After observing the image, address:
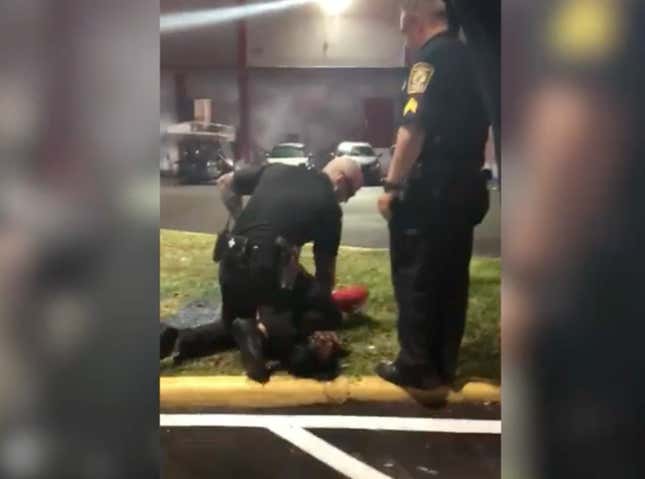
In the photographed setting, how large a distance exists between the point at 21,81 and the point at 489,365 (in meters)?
0.73

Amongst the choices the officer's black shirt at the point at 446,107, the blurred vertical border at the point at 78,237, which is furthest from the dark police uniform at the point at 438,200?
the blurred vertical border at the point at 78,237

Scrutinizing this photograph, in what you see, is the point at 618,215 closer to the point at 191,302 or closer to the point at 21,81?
the point at 191,302

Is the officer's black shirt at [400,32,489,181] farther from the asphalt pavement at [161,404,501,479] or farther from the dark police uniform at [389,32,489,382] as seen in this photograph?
the asphalt pavement at [161,404,501,479]

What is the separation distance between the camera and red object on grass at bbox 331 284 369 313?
1058mm

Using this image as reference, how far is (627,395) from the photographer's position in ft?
3.57

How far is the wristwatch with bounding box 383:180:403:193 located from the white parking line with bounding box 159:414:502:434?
0.31 m

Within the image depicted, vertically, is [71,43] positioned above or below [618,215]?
above

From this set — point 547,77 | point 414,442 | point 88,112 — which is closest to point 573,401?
point 414,442

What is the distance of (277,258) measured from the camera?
1071 millimetres

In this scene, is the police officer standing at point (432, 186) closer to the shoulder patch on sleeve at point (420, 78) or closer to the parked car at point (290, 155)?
the shoulder patch on sleeve at point (420, 78)

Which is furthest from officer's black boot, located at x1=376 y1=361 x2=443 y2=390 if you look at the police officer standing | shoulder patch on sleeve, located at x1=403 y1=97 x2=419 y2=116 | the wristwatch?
shoulder patch on sleeve, located at x1=403 y1=97 x2=419 y2=116

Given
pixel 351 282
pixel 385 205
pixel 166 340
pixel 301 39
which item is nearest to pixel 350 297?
pixel 351 282

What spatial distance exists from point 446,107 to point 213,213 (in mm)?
344

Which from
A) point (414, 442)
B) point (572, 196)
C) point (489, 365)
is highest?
point (572, 196)
